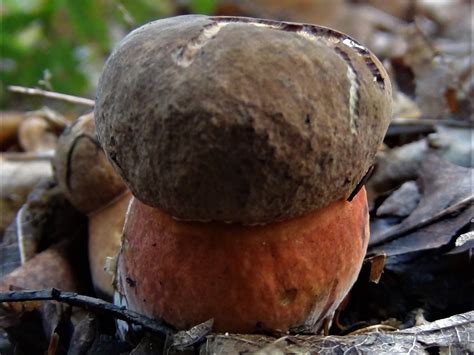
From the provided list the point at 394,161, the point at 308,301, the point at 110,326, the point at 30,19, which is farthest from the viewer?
the point at 30,19

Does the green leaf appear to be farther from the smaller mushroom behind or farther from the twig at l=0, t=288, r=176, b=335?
the twig at l=0, t=288, r=176, b=335

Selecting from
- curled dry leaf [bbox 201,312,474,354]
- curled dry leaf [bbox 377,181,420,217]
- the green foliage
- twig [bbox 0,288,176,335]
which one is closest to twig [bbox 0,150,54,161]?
the green foliage

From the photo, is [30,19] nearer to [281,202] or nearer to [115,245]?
[115,245]

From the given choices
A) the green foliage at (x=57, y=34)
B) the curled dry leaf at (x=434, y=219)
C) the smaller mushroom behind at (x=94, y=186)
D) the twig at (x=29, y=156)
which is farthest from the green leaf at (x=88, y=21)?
the curled dry leaf at (x=434, y=219)

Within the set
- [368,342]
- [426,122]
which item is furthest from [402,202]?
[368,342]

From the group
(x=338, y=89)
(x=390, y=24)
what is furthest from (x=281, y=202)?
(x=390, y=24)

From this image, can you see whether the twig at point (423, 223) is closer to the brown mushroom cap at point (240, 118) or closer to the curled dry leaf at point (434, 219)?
the curled dry leaf at point (434, 219)
